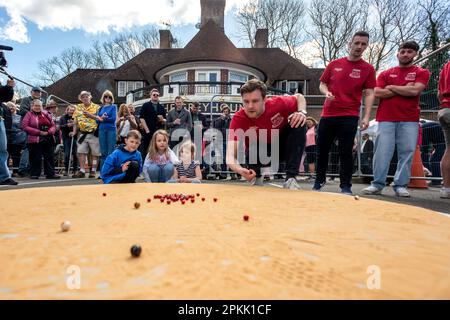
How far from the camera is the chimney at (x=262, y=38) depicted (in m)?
28.8

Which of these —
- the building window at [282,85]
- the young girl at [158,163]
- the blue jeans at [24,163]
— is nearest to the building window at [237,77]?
the building window at [282,85]

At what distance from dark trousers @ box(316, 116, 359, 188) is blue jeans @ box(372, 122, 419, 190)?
63 cm

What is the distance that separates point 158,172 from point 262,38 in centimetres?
2765

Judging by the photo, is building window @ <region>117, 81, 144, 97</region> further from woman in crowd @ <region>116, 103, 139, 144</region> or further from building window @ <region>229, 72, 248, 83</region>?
woman in crowd @ <region>116, 103, 139, 144</region>

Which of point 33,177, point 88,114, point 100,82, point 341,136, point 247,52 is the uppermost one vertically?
point 247,52

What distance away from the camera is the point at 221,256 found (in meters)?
0.87

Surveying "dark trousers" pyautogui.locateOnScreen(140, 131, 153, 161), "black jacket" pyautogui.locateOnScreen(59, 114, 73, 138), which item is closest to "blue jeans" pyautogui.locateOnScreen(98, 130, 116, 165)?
"dark trousers" pyautogui.locateOnScreen(140, 131, 153, 161)

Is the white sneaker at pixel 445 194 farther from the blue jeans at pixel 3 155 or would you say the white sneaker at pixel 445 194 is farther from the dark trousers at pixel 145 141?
the blue jeans at pixel 3 155

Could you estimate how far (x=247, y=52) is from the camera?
30.6m

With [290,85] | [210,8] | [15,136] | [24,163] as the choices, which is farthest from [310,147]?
[210,8]

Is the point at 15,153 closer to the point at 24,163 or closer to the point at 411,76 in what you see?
the point at 24,163

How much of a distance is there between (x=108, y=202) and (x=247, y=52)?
3080 cm
